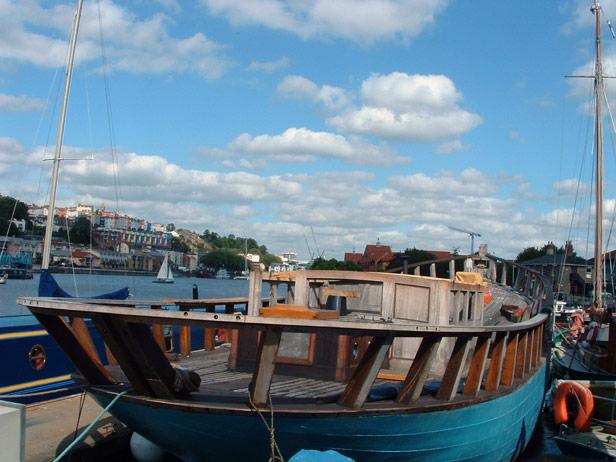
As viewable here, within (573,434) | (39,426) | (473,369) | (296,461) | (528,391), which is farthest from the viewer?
(573,434)

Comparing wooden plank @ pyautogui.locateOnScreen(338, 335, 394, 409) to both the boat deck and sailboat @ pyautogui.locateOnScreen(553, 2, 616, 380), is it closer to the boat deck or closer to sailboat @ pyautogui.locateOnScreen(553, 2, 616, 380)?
the boat deck

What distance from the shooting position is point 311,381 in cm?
784

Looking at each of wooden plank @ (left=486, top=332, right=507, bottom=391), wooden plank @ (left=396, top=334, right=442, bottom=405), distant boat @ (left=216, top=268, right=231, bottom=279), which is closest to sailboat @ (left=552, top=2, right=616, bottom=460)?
wooden plank @ (left=486, top=332, right=507, bottom=391)

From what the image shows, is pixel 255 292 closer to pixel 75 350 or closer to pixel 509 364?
pixel 75 350

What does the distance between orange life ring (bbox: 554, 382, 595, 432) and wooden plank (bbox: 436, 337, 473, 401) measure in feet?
19.2

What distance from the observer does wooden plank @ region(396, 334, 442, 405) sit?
643 cm

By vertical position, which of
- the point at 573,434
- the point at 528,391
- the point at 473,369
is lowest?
the point at 573,434

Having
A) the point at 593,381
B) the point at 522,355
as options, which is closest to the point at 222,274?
the point at 593,381

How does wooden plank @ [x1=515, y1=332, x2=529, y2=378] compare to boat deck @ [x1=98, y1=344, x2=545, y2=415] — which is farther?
wooden plank @ [x1=515, y1=332, x2=529, y2=378]

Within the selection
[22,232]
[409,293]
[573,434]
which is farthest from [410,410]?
[22,232]

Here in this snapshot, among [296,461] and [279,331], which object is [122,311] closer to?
[279,331]

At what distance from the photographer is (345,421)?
6.09m

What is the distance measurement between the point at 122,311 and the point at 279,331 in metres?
1.50

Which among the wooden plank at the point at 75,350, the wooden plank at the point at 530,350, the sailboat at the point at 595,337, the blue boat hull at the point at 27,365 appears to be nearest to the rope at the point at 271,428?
the wooden plank at the point at 75,350
